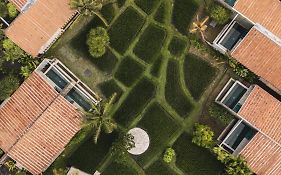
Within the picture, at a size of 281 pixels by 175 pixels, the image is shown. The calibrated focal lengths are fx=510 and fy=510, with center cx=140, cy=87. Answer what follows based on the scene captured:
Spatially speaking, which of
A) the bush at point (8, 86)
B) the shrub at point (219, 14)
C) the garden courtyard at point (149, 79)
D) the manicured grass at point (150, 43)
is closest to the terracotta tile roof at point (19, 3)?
the garden courtyard at point (149, 79)

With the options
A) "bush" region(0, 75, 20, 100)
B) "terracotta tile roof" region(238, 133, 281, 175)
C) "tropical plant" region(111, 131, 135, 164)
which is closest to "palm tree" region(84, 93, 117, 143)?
"tropical plant" region(111, 131, 135, 164)

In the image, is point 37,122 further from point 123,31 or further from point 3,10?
point 123,31

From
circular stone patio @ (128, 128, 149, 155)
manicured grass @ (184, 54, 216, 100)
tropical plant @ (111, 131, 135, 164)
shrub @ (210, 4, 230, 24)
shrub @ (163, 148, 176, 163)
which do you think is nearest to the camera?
shrub @ (210, 4, 230, 24)

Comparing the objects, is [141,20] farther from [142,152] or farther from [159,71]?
[142,152]

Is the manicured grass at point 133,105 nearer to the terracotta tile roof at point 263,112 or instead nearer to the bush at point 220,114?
the bush at point 220,114

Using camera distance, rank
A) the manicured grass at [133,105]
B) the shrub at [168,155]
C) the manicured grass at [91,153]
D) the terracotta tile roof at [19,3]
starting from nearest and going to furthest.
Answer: the terracotta tile roof at [19,3]
the shrub at [168,155]
the manicured grass at [91,153]
the manicured grass at [133,105]

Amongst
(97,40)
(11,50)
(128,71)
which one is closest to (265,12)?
(128,71)

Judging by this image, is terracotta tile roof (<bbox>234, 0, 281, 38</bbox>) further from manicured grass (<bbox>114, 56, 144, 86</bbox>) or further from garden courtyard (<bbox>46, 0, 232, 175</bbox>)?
manicured grass (<bbox>114, 56, 144, 86</bbox>)
